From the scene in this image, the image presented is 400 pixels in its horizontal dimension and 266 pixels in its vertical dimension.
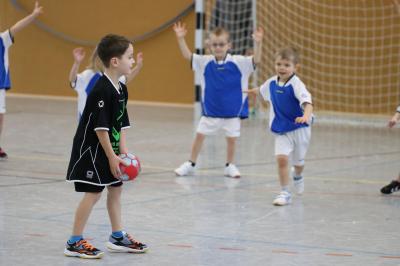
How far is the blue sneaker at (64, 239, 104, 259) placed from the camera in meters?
4.98

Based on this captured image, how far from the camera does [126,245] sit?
518 centimetres

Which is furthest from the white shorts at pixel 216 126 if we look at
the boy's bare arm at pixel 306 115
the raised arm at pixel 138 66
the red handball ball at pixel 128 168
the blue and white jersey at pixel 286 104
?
the red handball ball at pixel 128 168

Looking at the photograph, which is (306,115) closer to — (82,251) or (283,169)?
(283,169)

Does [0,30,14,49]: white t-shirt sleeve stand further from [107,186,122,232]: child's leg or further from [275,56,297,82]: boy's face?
[107,186,122,232]: child's leg

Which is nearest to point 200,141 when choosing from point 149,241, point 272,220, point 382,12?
point 272,220

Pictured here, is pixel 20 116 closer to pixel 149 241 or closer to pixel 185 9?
pixel 185 9

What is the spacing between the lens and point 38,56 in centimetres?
1738

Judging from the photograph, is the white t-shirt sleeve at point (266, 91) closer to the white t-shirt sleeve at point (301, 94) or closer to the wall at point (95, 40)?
the white t-shirt sleeve at point (301, 94)

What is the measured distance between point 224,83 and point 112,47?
358 cm

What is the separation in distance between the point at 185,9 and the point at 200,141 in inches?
306

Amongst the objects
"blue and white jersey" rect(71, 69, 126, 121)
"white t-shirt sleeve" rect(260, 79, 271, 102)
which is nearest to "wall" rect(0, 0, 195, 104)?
"blue and white jersey" rect(71, 69, 126, 121)

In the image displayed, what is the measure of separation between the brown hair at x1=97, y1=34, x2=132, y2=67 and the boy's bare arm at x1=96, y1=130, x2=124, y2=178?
46 centimetres

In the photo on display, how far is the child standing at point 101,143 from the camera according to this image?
499 centimetres

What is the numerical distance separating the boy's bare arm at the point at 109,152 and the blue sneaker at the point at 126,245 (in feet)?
1.50
